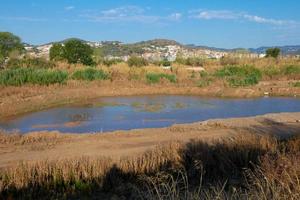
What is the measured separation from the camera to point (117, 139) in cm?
1553

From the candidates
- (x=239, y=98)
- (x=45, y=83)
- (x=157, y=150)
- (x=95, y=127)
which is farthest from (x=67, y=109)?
(x=157, y=150)

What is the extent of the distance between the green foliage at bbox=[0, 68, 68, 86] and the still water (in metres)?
4.90

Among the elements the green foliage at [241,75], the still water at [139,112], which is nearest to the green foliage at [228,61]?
the green foliage at [241,75]

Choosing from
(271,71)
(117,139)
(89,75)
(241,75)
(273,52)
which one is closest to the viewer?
(117,139)

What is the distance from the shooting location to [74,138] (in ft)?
52.0

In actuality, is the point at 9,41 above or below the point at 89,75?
above

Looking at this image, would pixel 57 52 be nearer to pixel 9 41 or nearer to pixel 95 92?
pixel 9 41

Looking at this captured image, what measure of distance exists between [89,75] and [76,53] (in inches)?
513

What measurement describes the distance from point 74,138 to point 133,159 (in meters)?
5.80

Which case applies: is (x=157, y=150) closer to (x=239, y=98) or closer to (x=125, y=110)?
(x=125, y=110)

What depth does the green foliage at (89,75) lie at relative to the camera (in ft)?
114

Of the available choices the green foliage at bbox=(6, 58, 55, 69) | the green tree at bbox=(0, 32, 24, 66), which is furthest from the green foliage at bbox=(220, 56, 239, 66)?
the green tree at bbox=(0, 32, 24, 66)

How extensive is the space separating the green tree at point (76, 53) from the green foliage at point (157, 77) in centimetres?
1232

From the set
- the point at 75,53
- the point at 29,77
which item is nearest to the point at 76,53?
the point at 75,53
